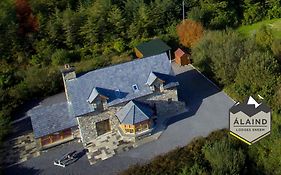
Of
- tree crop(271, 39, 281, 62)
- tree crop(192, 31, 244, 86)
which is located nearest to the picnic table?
tree crop(192, 31, 244, 86)

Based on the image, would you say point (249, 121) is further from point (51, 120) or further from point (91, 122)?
point (51, 120)

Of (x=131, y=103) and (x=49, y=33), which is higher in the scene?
(x=49, y=33)

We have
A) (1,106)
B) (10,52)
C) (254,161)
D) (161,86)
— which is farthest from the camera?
(10,52)

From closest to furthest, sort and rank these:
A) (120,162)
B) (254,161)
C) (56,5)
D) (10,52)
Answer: (254,161) < (120,162) < (10,52) < (56,5)

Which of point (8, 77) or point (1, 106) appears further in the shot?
point (8, 77)

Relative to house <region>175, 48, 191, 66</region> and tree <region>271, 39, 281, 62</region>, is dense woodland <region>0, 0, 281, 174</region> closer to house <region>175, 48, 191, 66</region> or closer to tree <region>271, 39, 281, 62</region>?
tree <region>271, 39, 281, 62</region>

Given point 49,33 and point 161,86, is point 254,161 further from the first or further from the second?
point 49,33

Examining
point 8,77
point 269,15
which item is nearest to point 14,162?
point 8,77
